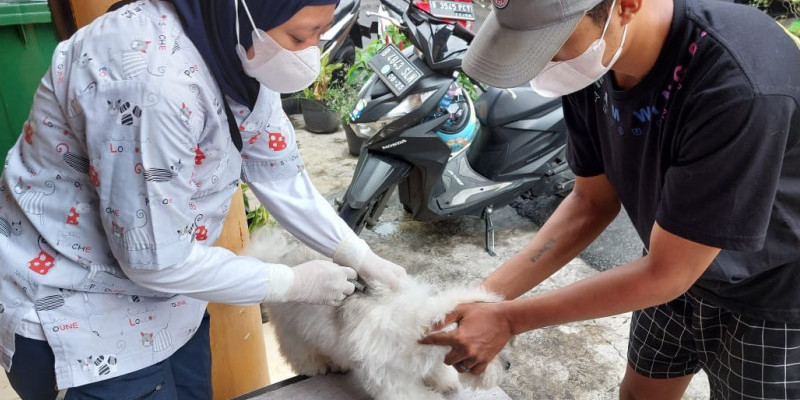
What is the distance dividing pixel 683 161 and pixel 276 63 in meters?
0.91

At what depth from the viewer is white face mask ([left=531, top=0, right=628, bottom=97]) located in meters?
1.21

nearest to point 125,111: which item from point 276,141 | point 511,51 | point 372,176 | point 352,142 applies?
point 276,141

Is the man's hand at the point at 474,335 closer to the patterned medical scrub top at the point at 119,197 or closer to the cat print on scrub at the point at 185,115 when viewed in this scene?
the patterned medical scrub top at the point at 119,197

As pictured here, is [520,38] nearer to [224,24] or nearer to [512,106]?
[224,24]

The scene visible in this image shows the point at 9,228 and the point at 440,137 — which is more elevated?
the point at 9,228

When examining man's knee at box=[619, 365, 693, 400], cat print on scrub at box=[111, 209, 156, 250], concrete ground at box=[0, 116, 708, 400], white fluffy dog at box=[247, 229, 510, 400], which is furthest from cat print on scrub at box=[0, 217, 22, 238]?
man's knee at box=[619, 365, 693, 400]

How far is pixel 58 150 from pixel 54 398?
613 millimetres

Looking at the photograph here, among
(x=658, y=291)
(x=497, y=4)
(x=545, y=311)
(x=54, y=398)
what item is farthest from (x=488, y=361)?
(x=54, y=398)

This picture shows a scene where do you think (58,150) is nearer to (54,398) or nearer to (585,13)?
(54,398)

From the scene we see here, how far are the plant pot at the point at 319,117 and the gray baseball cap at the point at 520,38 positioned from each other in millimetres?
4614

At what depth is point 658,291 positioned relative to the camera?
1.28 m

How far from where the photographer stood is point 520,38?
1.19 m

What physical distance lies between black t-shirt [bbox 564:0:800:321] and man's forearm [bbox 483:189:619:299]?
318 mm

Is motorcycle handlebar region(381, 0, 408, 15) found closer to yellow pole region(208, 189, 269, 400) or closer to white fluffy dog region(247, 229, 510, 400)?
yellow pole region(208, 189, 269, 400)
